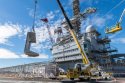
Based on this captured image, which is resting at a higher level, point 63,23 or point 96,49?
point 63,23

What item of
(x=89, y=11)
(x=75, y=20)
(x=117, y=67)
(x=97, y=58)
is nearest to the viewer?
(x=117, y=67)

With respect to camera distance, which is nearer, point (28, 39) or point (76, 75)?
point (28, 39)

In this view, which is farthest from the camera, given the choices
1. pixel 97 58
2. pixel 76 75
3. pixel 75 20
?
pixel 75 20

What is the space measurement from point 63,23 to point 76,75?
7892 centimetres

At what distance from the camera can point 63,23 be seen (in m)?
123

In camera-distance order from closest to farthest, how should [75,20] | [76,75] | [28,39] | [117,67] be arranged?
[28,39] → [76,75] → [117,67] → [75,20]

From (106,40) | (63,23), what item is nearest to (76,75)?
(106,40)

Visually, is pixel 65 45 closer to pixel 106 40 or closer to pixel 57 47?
pixel 57 47

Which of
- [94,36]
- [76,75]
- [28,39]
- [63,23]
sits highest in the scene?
[63,23]

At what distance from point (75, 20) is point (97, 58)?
30.1 m

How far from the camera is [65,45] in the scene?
368 feet

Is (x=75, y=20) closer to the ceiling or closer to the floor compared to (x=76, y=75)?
closer to the ceiling

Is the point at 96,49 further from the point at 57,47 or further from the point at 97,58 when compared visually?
the point at 57,47

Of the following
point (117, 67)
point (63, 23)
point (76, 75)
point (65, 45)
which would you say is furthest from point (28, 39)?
point (63, 23)
